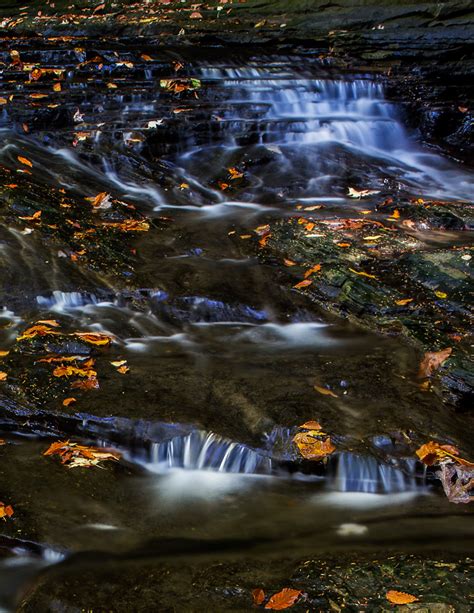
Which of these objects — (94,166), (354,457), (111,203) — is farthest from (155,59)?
(354,457)

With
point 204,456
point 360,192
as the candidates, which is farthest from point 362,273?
point 360,192

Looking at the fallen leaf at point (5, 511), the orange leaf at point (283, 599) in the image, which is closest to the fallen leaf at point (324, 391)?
the orange leaf at point (283, 599)

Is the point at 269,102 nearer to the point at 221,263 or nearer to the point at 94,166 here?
the point at 94,166

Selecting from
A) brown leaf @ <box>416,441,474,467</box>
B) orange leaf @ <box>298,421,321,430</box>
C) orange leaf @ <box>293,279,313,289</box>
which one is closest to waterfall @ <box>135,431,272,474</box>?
orange leaf @ <box>298,421,321,430</box>

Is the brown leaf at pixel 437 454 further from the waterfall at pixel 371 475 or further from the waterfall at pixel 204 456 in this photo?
the waterfall at pixel 204 456

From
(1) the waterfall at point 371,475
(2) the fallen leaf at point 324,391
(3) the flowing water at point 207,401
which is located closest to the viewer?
(3) the flowing water at point 207,401

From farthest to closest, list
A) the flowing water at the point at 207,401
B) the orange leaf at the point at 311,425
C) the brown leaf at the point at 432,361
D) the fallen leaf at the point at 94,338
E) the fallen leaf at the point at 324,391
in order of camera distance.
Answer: the fallen leaf at the point at 94,338 < the brown leaf at the point at 432,361 < the fallen leaf at the point at 324,391 < the orange leaf at the point at 311,425 < the flowing water at the point at 207,401
